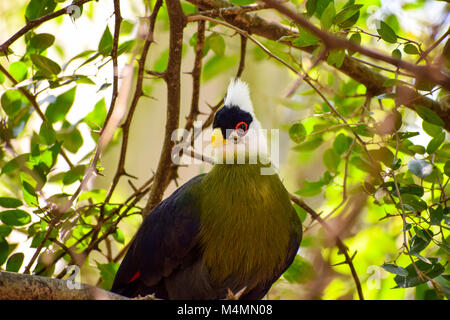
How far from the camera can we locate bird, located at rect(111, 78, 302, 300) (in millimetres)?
2549

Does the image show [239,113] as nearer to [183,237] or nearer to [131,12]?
[183,237]

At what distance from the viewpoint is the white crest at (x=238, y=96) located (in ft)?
9.44

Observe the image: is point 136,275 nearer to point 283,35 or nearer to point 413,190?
point 413,190

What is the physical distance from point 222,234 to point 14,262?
1070mm

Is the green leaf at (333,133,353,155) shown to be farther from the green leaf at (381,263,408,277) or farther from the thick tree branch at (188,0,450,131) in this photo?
the green leaf at (381,263,408,277)

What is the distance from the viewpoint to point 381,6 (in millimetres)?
3420

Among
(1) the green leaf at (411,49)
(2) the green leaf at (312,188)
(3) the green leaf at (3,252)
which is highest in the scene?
(1) the green leaf at (411,49)

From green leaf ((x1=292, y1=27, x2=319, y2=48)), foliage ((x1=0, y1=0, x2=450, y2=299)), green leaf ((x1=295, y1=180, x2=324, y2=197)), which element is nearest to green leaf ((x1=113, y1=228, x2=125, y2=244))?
foliage ((x1=0, y1=0, x2=450, y2=299))

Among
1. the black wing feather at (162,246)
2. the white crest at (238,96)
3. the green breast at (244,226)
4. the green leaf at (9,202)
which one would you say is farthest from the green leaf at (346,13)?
the green leaf at (9,202)

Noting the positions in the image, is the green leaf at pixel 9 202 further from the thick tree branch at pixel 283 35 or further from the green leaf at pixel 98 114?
the thick tree branch at pixel 283 35

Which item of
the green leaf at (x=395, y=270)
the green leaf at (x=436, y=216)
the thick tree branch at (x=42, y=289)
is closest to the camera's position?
the thick tree branch at (x=42, y=289)

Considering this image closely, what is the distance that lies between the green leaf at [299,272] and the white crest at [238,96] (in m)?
0.95

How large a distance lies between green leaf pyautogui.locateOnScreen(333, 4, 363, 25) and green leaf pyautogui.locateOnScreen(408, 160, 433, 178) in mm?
722

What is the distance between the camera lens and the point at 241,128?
2.81m
